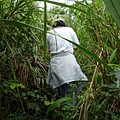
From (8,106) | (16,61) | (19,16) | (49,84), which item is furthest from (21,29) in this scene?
(49,84)

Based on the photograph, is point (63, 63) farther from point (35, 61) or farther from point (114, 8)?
point (114, 8)

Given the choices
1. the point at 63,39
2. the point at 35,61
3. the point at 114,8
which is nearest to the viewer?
the point at 114,8

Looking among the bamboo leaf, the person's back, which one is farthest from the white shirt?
the bamboo leaf

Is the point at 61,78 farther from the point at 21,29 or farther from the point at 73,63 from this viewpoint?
the point at 21,29

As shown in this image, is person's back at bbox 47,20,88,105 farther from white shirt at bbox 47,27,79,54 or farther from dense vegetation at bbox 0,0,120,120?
dense vegetation at bbox 0,0,120,120

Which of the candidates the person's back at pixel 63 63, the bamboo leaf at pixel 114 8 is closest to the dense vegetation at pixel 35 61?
the person's back at pixel 63 63

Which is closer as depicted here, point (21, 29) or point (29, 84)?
point (21, 29)

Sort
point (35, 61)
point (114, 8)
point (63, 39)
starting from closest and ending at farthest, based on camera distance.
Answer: point (114, 8)
point (35, 61)
point (63, 39)

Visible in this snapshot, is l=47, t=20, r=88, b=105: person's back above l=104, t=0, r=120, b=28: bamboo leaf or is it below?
below

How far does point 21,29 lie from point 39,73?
45 centimetres

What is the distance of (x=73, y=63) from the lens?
2324 mm

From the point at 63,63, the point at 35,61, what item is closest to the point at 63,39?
the point at 63,63

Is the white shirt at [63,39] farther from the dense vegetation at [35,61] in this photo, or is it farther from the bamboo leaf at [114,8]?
the bamboo leaf at [114,8]

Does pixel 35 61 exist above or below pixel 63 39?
below
